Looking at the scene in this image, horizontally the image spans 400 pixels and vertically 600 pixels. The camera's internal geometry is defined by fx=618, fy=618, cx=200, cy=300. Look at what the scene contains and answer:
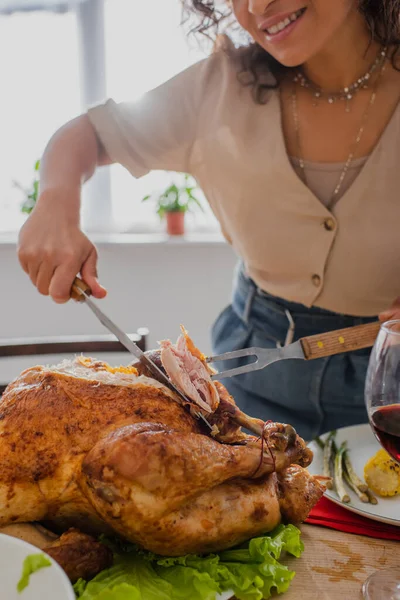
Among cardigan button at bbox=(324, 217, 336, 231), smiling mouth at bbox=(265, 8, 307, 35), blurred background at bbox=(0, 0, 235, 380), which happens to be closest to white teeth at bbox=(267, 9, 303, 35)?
smiling mouth at bbox=(265, 8, 307, 35)

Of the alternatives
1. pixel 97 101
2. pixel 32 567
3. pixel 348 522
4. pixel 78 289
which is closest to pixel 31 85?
pixel 97 101

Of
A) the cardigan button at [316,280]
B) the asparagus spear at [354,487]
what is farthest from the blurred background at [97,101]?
the asparagus spear at [354,487]

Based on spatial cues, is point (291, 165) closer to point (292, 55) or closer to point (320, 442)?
point (292, 55)

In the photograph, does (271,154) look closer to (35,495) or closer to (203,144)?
(203,144)

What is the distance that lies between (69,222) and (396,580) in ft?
2.53

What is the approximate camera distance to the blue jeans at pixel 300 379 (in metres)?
1.38

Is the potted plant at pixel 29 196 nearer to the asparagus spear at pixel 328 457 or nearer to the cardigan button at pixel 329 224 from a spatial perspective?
the cardigan button at pixel 329 224

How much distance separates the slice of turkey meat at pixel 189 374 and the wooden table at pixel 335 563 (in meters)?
0.24

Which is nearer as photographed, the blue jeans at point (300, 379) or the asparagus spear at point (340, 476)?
the asparagus spear at point (340, 476)

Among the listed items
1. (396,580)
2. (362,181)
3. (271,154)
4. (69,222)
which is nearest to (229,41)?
(271,154)

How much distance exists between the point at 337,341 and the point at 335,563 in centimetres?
33

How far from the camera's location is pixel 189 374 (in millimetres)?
934

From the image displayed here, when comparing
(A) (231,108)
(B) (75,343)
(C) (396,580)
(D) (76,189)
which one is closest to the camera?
(C) (396,580)

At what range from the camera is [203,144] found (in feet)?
4.68
